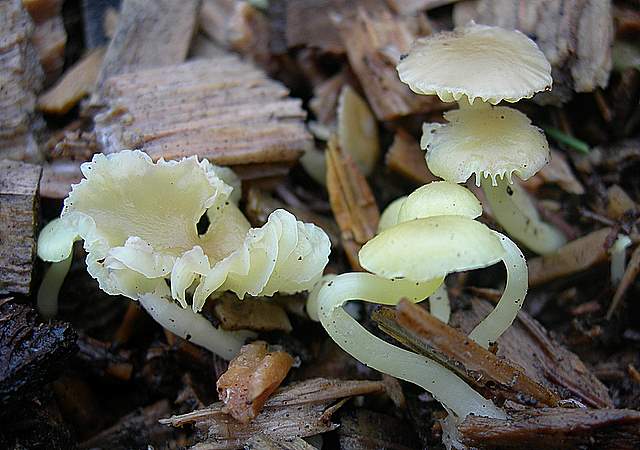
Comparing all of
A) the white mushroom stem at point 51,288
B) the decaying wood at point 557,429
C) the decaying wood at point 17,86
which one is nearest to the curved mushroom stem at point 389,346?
the decaying wood at point 557,429

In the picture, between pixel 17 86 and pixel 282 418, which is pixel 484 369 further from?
pixel 17 86

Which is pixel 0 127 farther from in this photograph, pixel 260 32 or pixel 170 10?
pixel 260 32

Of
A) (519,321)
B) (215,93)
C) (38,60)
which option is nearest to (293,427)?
(519,321)

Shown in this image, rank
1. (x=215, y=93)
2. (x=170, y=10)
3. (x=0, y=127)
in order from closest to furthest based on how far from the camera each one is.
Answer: (x=0, y=127) < (x=215, y=93) < (x=170, y=10)

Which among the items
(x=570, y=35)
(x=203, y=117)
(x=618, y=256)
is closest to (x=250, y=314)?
(x=203, y=117)

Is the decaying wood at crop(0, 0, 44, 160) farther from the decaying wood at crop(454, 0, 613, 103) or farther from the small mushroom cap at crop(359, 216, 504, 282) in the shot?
the decaying wood at crop(454, 0, 613, 103)

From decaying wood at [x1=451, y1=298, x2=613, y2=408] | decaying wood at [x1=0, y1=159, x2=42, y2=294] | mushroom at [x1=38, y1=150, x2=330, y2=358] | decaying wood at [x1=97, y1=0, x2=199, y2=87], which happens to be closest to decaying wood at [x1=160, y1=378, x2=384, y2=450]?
mushroom at [x1=38, y1=150, x2=330, y2=358]
